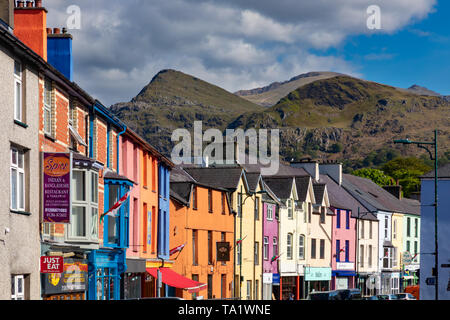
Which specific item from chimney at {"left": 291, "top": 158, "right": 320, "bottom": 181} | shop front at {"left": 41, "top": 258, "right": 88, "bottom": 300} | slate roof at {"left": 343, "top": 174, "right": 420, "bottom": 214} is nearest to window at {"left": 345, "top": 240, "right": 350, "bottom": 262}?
slate roof at {"left": 343, "top": 174, "right": 420, "bottom": 214}

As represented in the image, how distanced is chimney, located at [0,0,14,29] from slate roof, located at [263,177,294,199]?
4695 centimetres

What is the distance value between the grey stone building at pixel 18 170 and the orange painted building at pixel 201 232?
26.2 m

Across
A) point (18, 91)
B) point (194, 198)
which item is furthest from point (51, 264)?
point (194, 198)

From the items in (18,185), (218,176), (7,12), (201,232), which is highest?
(7,12)

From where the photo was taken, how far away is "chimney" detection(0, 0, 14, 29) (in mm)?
26203

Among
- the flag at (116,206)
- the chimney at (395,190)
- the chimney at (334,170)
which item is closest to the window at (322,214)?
the chimney at (334,170)

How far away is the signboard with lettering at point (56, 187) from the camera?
25281 mm

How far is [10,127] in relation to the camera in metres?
22.8

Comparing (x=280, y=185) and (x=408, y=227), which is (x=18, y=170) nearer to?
(x=280, y=185)

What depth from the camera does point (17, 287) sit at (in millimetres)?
23250

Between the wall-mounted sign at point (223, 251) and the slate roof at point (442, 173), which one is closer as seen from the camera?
the wall-mounted sign at point (223, 251)

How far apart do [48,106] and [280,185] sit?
46.4 metres

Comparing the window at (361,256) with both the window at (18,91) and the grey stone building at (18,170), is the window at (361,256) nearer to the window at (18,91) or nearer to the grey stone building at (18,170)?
the grey stone building at (18,170)

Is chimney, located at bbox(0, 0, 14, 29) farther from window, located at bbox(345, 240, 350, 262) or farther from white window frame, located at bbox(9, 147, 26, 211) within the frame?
window, located at bbox(345, 240, 350, 262)
